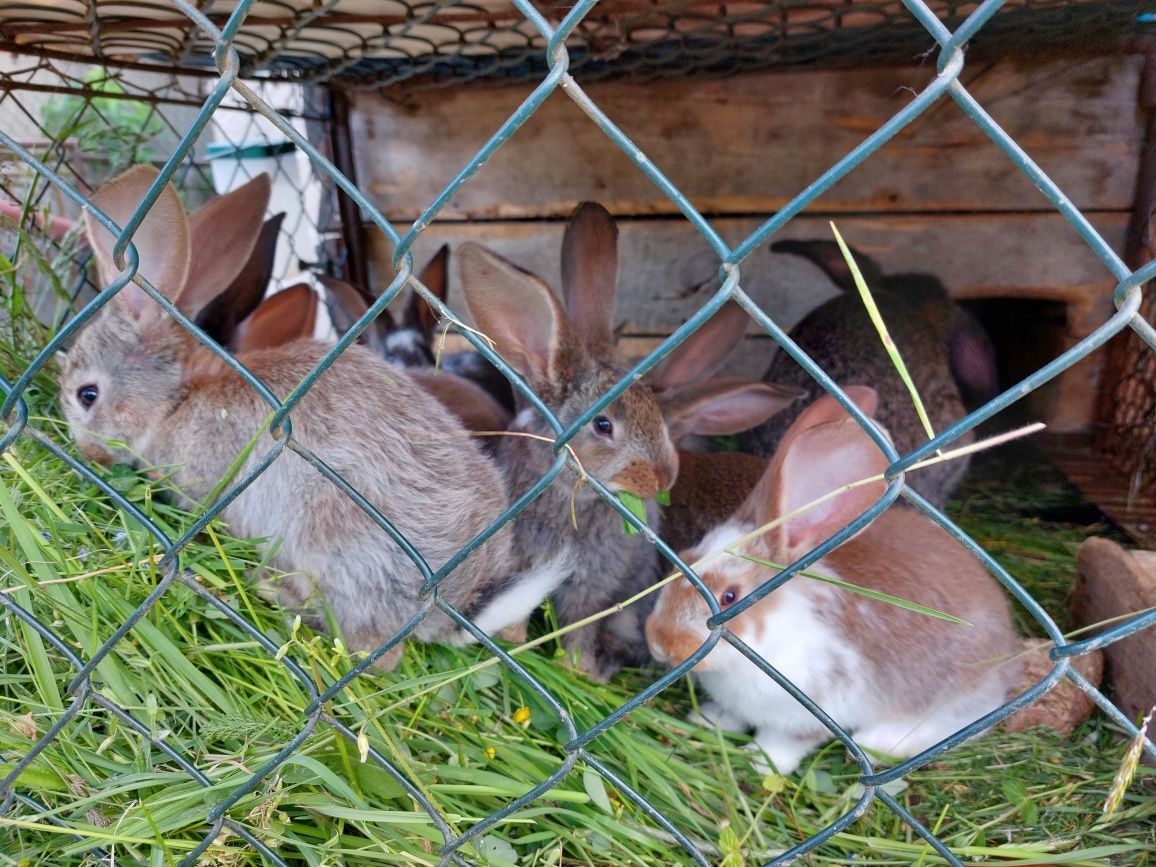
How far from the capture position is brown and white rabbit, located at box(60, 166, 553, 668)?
1.87 metres

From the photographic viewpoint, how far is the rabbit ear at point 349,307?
322 centimetres

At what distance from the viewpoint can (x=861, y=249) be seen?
3.64m

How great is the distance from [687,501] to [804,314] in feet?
5.24

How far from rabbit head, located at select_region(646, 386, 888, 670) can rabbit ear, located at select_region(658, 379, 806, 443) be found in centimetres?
40

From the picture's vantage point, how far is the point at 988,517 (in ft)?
10.9

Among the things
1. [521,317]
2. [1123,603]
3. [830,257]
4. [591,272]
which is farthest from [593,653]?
[830,257]

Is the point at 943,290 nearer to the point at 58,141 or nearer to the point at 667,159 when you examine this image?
the point at 667,159

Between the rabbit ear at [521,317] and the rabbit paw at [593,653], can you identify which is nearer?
the rabbit ear at [521,317]

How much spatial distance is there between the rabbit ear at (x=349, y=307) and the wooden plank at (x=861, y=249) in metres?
0.61

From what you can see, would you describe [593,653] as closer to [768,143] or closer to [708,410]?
[708,410]

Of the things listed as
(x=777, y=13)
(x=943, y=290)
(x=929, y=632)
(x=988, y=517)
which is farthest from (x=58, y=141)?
(x=988, y=517)

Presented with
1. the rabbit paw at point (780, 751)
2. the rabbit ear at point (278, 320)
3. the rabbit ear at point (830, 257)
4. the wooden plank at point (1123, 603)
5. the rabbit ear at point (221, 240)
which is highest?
the rabbit ear at point (221, 240)

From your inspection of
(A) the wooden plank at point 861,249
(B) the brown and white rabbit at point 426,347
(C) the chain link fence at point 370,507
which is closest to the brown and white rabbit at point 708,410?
(B) the brown and white rabbit at point 426,347

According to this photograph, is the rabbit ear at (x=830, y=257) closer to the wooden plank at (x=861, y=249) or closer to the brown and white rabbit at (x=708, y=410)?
the wooden plank at (x=861, y=249)
